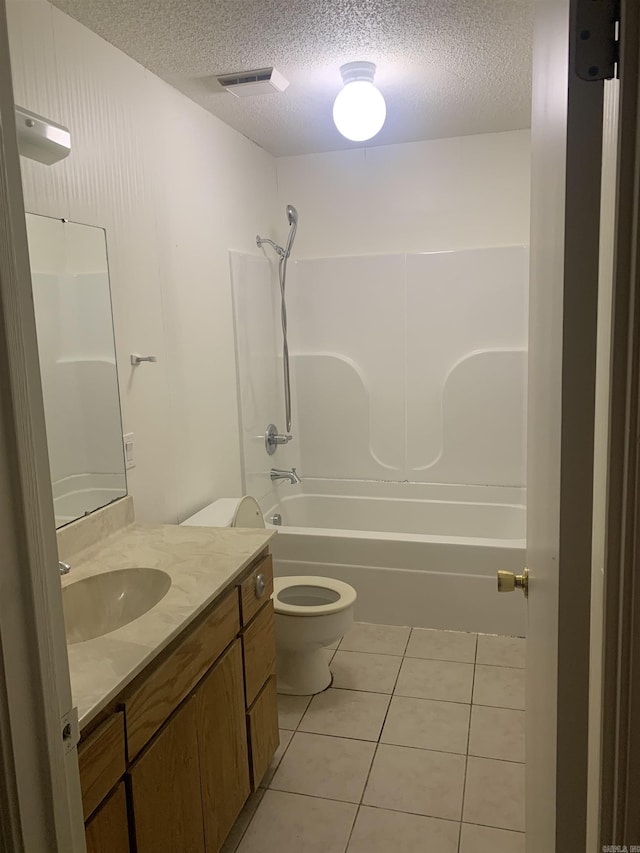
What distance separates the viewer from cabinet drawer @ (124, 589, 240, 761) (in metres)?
1.36

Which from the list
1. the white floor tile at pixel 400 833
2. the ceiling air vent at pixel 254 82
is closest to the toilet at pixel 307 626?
the white floor tile at pixel 400 833

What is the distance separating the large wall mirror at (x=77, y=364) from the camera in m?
1.90

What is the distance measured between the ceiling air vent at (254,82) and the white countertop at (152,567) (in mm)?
1756

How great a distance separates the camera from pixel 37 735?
2.73 ft

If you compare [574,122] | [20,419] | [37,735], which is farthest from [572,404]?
[37,735]

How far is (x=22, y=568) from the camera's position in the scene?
803 mm

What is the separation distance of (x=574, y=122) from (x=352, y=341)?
10.6 feet

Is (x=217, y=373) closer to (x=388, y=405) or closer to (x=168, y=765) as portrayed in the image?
(x=388, y=405)

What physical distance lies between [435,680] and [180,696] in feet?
5.13

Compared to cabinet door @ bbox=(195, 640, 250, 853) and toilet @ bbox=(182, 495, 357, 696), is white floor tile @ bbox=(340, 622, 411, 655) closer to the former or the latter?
toilet @ bbox=(182, 495, 357, 696)

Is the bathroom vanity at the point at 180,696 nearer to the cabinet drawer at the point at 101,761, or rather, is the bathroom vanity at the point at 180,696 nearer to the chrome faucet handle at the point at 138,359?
the cabinet drawer at the point at 101,761

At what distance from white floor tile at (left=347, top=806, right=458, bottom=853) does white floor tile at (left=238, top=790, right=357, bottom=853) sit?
43 mm

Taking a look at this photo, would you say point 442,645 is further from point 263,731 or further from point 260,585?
point 260,585

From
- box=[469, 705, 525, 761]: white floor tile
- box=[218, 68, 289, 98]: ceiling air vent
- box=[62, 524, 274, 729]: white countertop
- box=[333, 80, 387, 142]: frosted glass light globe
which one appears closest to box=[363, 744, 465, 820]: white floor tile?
box=[469, 705, 525, 761]: white floor tile
